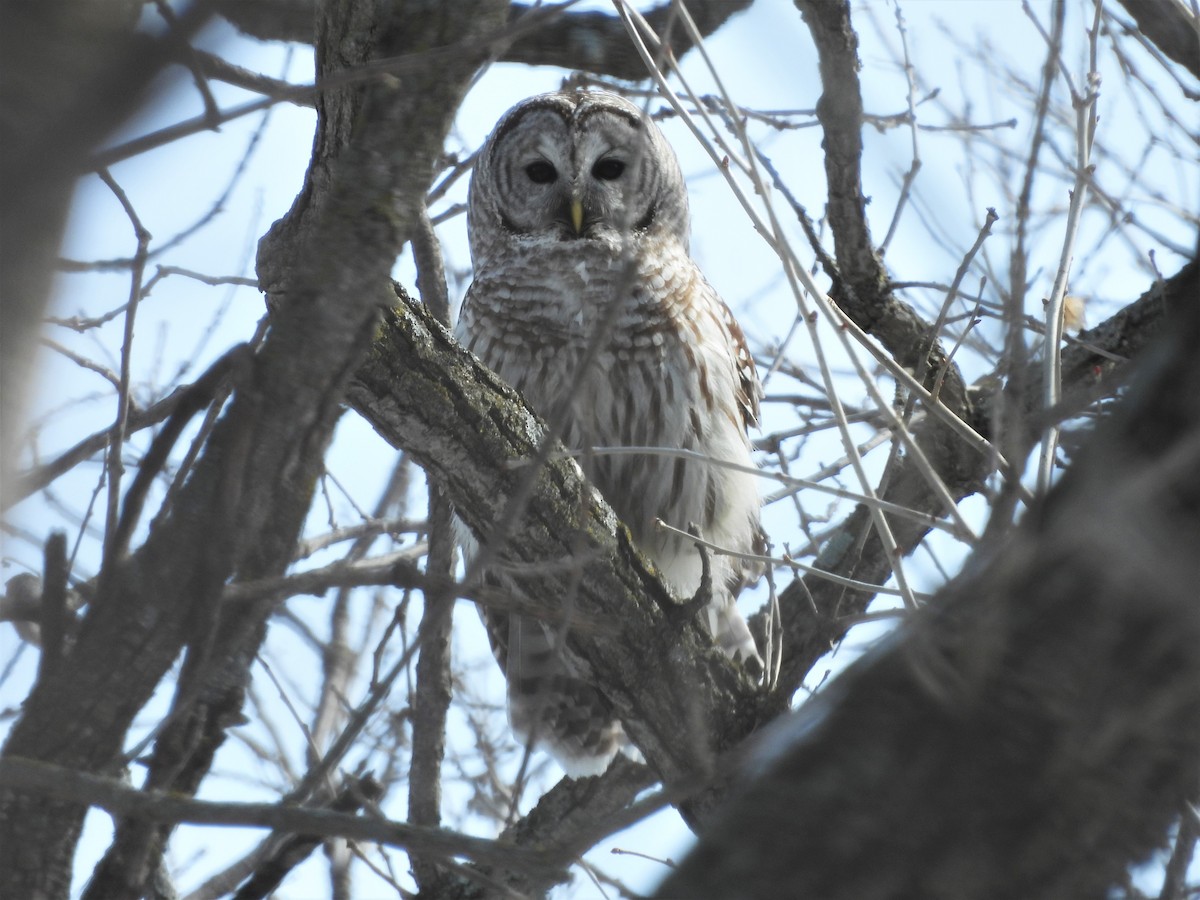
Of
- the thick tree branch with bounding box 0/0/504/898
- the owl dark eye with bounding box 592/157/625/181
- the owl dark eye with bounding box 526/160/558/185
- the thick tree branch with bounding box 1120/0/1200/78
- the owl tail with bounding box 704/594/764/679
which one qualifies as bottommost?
the thick tree branch with bounding box 0/0/504/898

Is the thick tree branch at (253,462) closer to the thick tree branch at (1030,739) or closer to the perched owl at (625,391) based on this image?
the thick tree branch at (1030,739)

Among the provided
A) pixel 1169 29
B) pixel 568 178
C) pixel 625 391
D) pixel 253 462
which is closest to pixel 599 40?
pixel 568 178

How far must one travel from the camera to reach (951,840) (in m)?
1.54

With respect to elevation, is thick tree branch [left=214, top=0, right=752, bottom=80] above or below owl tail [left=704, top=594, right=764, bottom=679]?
above

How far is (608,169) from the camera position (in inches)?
244

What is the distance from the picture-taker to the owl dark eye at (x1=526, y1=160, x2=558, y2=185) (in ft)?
20.5

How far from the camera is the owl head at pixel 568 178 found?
5945 millimetres

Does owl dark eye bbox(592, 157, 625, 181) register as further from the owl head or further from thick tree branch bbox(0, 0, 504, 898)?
thick tree branch bbox(0, 0, 504, 898)

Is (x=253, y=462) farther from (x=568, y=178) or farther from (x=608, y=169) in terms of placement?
(x=608, y=169)

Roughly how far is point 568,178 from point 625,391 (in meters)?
1.45

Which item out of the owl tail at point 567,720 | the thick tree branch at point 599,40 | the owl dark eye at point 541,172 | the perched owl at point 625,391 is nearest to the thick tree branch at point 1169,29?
the thick tree branch at point 599,40

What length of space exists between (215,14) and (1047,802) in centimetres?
135

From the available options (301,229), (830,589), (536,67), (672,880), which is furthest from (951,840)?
(536,67)

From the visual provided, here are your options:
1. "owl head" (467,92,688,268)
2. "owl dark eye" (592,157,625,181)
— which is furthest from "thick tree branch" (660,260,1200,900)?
"owl dark eye" (592,157,625,181)
